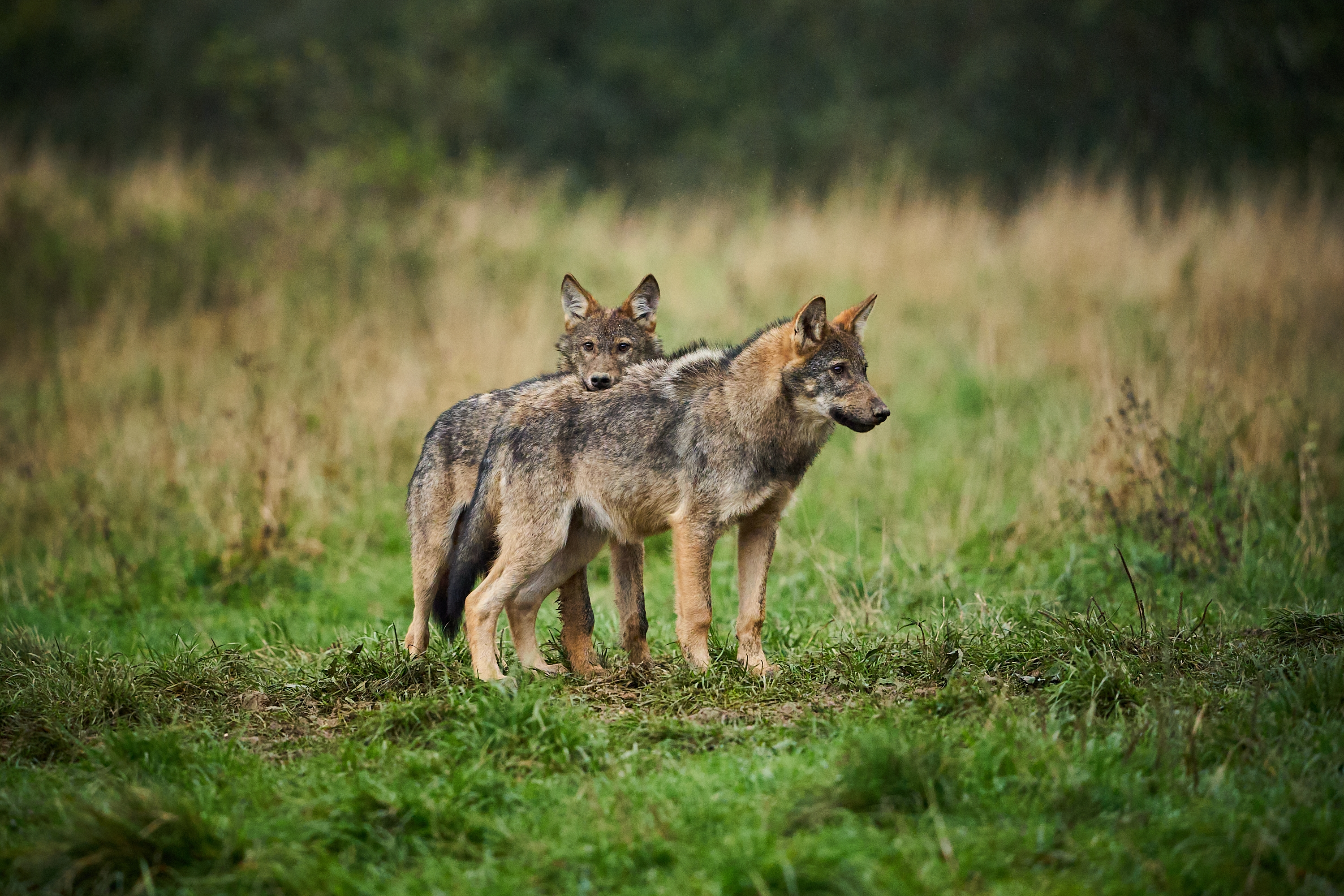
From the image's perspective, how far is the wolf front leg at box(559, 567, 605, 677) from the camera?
630cm

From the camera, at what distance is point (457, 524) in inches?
263

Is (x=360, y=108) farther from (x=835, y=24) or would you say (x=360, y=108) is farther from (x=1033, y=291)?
(x=1033, y=291)

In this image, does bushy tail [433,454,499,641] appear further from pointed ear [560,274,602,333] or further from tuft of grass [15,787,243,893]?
tuft of grass [15,787,243,893]

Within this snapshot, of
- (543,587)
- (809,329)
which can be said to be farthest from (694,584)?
(809,329)

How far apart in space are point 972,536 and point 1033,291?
21.7 ft

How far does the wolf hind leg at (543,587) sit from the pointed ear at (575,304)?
2.08m

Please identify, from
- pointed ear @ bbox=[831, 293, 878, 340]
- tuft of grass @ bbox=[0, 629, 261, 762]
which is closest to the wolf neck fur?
pointed ear @ bbox=[831, 293, 878, 340]

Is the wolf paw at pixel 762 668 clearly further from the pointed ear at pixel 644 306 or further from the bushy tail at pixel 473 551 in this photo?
the pointed ear at pixel 644 306

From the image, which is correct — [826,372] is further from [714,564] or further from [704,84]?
[704,84]

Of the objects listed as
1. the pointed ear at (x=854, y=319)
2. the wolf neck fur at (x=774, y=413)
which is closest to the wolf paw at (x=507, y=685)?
the wolf neck fur at (x=774, y=413)

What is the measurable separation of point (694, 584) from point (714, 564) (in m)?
3.47

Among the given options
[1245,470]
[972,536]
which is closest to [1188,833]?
[972,536]

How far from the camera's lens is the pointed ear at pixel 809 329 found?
19.7 ft

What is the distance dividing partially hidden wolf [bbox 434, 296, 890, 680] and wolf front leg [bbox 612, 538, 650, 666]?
0.14m
